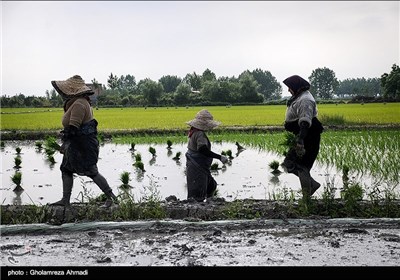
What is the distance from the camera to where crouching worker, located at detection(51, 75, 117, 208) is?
4410 mm

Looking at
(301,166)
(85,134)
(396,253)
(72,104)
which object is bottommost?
(396,253)

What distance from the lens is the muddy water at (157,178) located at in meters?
6.02

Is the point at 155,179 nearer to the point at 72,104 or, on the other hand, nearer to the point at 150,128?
the point at 72,104

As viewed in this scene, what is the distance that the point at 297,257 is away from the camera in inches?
126

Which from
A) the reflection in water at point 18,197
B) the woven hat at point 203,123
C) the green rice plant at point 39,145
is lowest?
the reflection in water at point 18,197

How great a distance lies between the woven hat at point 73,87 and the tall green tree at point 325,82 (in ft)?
172

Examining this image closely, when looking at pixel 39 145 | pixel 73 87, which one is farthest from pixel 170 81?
pixel 73 87

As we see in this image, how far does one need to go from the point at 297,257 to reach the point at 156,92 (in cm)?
3064

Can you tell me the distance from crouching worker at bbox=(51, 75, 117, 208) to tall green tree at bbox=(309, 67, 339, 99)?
52520 mm

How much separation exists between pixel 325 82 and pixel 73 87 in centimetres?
5521

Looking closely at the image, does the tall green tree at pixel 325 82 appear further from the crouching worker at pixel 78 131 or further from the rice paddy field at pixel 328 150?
the crouching worker at pixel 78 131

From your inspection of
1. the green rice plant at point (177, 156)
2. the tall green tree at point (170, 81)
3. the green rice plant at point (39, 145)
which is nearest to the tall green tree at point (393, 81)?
the green rice plant at point (177, 156)

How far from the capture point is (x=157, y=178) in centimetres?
730
